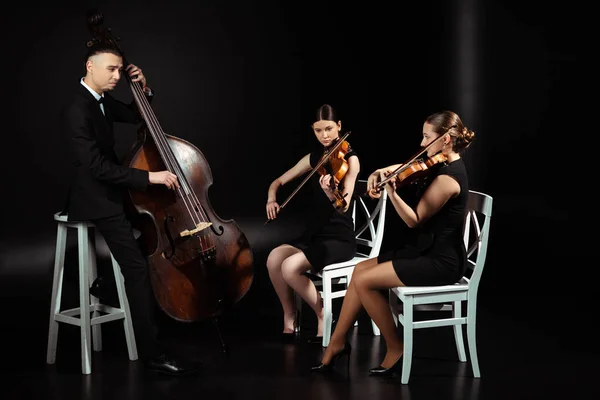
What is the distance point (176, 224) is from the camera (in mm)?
Answer: 3641

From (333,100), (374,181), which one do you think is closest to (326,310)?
(374,181)

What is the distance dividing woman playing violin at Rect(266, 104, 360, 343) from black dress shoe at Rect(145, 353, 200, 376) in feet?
2.23

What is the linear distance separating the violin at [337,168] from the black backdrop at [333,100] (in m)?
1.18

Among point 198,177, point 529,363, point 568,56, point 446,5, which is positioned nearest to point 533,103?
point 568,56

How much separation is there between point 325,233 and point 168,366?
1042mm

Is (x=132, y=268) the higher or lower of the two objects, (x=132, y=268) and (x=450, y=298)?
the higher

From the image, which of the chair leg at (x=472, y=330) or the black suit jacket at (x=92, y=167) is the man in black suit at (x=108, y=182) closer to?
the black suit jacket at (x=92, y=167)

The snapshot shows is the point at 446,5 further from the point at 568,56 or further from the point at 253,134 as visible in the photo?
the point at 253,134

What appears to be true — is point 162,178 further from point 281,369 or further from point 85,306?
point 281,369

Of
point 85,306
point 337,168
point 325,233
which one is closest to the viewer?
point 85,306

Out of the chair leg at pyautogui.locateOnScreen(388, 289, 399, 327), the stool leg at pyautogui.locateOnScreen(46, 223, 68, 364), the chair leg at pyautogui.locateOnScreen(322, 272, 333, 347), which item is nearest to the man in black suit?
the stool leg at pyautogui.locateOnScreen(46, 223, 68, 364)

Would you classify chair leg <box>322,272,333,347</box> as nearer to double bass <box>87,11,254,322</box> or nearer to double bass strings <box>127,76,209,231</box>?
double bass <box>87,11,254,322</box>

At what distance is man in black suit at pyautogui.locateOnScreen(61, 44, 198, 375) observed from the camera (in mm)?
3510

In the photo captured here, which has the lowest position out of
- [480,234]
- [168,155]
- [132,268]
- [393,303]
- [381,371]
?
[381,371]
